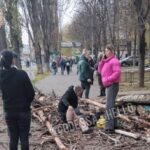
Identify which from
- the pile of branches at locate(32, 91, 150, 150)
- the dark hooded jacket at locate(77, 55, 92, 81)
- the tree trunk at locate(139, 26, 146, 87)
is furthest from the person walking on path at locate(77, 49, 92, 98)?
the tree trunk at locate(139, 26, 146, 87)

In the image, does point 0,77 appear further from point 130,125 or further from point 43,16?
point 43,16

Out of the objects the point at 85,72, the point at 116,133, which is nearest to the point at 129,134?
the point at 116,133

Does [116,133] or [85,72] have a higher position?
[85,72]

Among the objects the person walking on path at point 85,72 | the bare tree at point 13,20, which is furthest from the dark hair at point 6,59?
the bare tree at point 13,20

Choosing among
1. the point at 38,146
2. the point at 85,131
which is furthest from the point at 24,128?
the point at 85,131

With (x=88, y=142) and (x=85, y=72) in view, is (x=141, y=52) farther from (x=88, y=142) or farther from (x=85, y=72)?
(x=88, y=142)

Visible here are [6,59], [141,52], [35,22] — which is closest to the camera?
[6,59]

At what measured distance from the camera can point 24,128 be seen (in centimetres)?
739

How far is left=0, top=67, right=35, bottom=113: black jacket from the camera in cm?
722

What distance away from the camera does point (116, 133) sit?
34.5 feet

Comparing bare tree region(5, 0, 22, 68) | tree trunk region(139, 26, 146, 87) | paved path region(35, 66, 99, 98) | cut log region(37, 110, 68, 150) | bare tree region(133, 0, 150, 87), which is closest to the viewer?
cut log region(37, 110, 68, 150)

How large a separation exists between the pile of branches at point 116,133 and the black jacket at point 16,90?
1.95 m

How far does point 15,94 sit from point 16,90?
6 centimetres

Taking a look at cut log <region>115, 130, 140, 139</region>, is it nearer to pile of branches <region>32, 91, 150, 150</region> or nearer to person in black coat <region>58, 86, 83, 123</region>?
pile of branches <region>32, 91, 150, 150</region>
